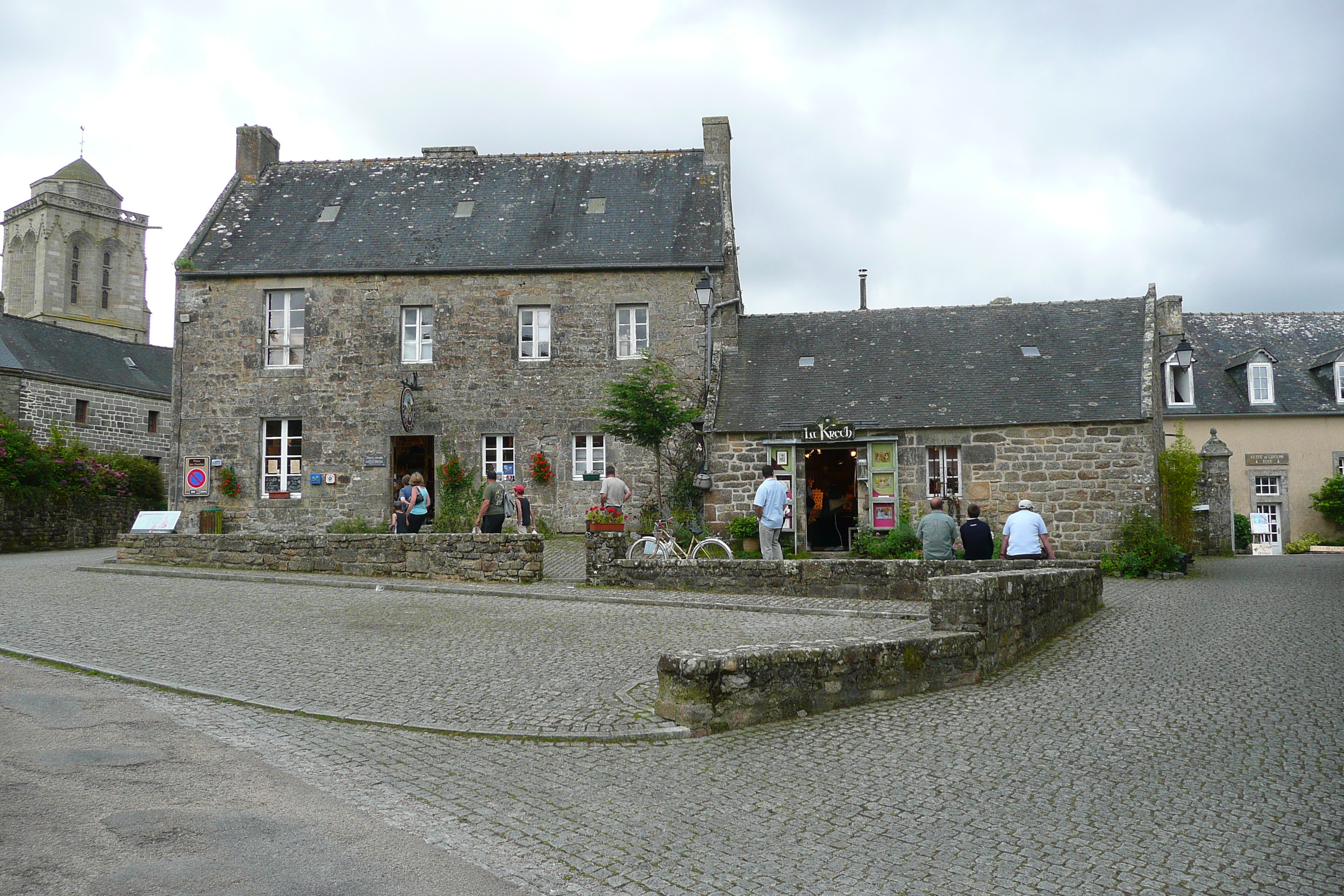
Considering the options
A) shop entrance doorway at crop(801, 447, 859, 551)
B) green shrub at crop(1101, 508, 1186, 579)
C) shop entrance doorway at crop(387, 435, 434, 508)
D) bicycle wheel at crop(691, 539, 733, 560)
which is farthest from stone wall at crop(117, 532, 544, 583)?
green shrub at crop(1101, 508, 1186, 579)

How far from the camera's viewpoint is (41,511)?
79.0ft

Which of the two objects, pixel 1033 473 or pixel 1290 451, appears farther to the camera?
pixel 1290 451

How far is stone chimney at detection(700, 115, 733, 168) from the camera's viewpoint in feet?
81.0

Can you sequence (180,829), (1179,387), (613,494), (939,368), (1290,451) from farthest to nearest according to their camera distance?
(1179,387) < (1290,451) < (939,368) < (613,494) < (180,829)

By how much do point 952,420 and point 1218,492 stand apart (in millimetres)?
11960

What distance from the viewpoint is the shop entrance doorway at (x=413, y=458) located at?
23.2 meters

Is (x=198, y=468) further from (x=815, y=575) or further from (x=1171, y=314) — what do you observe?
(x=1171, y=314)

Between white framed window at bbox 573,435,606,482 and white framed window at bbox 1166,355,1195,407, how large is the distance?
19.7 m

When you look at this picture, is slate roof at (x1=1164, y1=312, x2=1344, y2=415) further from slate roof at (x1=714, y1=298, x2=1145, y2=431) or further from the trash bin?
the trash bin

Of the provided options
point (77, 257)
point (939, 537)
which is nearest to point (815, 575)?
point (939, 537)

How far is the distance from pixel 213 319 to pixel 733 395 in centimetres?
1283

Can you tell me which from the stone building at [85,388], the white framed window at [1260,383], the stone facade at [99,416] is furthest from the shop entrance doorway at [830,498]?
the stone facade at [99,416]

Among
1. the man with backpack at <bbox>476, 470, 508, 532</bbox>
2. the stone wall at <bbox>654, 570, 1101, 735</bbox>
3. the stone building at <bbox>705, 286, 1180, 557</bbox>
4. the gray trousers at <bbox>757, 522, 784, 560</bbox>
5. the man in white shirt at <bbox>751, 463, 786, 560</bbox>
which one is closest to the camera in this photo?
the stone wall at <bbox>654, 570, 1101, 735</bbox>

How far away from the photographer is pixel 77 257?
212ft
